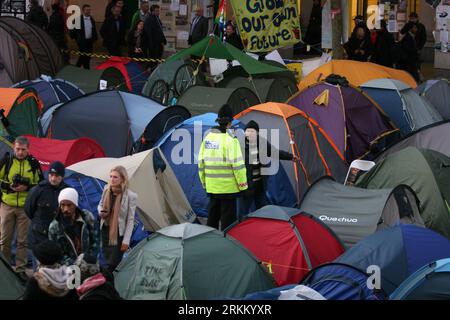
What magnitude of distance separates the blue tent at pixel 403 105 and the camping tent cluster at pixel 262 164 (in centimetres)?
2

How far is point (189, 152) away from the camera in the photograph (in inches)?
626

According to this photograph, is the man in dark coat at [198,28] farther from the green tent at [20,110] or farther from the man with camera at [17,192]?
the man with camera at [17,192]

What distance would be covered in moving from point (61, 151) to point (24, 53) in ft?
26.7

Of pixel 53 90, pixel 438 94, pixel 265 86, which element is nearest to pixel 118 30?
pixel 265 86

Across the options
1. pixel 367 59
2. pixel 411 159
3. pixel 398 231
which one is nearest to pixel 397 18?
pixel 367 59

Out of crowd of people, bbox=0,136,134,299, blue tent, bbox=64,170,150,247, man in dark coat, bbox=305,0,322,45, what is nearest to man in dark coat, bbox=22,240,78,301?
crowd of people, bbox=0,136,134,299

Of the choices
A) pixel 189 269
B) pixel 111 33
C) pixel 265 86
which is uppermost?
pixel 111 33

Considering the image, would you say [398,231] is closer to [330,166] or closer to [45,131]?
[330,166]

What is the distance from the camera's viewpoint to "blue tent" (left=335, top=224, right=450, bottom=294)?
37.1 feet

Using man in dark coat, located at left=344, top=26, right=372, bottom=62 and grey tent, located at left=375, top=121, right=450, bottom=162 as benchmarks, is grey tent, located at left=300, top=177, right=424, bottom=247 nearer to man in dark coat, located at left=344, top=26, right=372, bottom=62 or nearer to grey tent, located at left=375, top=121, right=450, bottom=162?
grey tent, located at left=375, top=121, right=450, bottom=162

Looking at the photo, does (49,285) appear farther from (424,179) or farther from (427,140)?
(427,140)

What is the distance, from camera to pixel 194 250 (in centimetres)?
1150

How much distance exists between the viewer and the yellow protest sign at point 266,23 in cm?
2144

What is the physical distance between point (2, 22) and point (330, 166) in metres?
9.10
